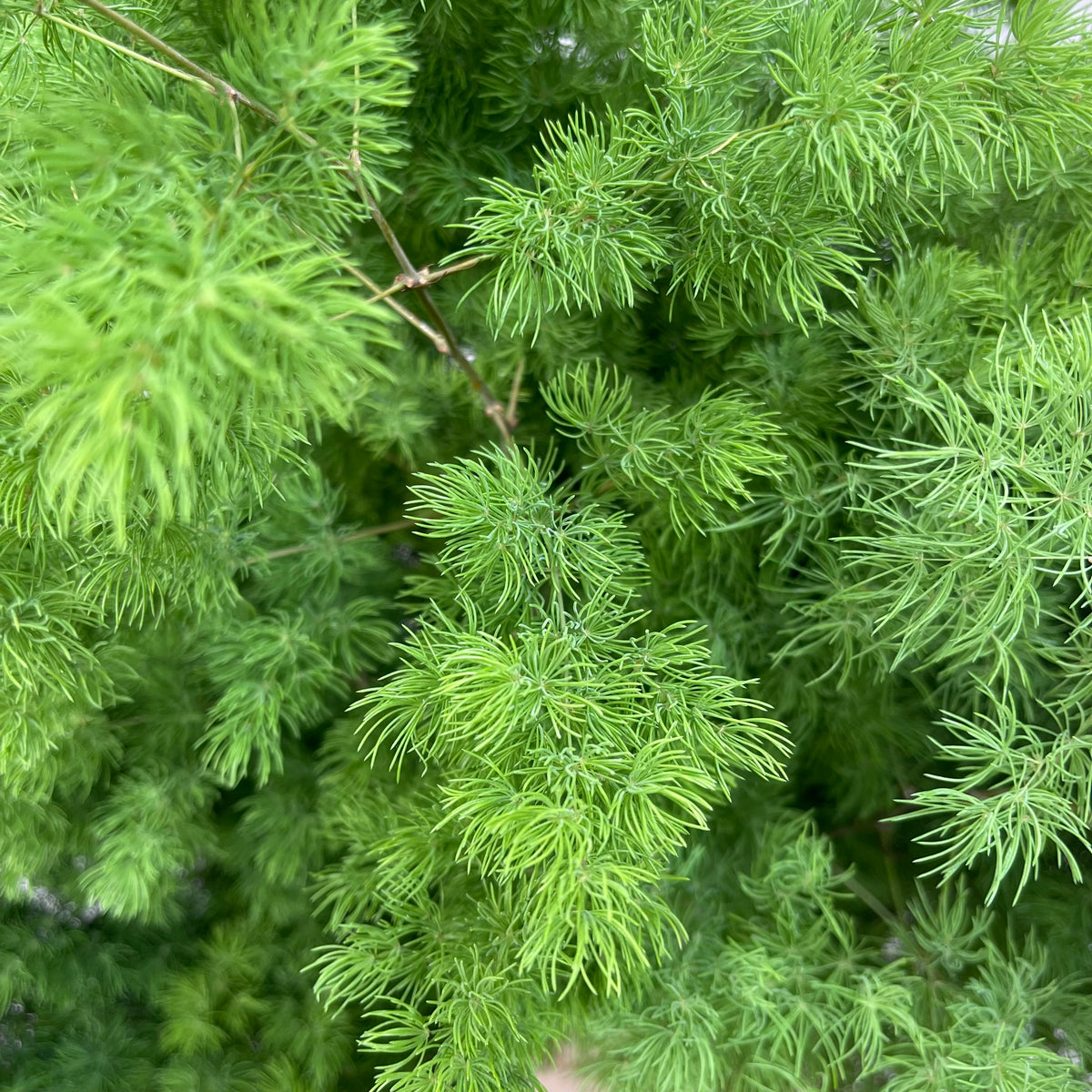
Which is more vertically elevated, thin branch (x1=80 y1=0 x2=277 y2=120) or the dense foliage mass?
thin branch (x1=80 y1=0 x2=277 y2=120)

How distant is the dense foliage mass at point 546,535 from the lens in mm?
402

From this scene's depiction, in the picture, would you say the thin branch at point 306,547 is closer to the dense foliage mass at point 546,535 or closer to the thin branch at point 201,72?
the dense foliage mass at point 546,535

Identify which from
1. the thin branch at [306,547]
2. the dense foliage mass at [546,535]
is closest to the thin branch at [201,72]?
the dense foliage mass at [546,535]

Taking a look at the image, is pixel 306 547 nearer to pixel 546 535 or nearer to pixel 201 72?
pixel 546 535

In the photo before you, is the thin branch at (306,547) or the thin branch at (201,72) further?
the thin branch at (306,547)

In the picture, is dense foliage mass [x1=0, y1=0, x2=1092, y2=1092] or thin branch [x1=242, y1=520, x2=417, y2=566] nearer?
dense foliage mass [x1=0, y1=0, x2=1092, y2=1092]

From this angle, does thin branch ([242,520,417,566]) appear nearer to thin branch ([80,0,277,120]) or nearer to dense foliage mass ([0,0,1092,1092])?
dense foliage mass ([0,0,1092,1092])

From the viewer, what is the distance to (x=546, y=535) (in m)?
0.60

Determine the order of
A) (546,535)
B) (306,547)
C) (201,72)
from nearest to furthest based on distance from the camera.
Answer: (201,72)
(546,535)
(306,547)

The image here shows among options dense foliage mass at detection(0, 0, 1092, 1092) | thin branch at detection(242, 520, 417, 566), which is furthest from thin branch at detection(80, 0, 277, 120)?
thin branch at detection(242, 520, 417, 566)

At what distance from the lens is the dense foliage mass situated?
0.40m

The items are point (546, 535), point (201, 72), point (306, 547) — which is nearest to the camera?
point (201, 72)

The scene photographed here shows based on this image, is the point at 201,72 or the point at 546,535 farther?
the point at 546,535

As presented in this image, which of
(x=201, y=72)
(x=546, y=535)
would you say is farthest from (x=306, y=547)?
(x=201, y=72)
